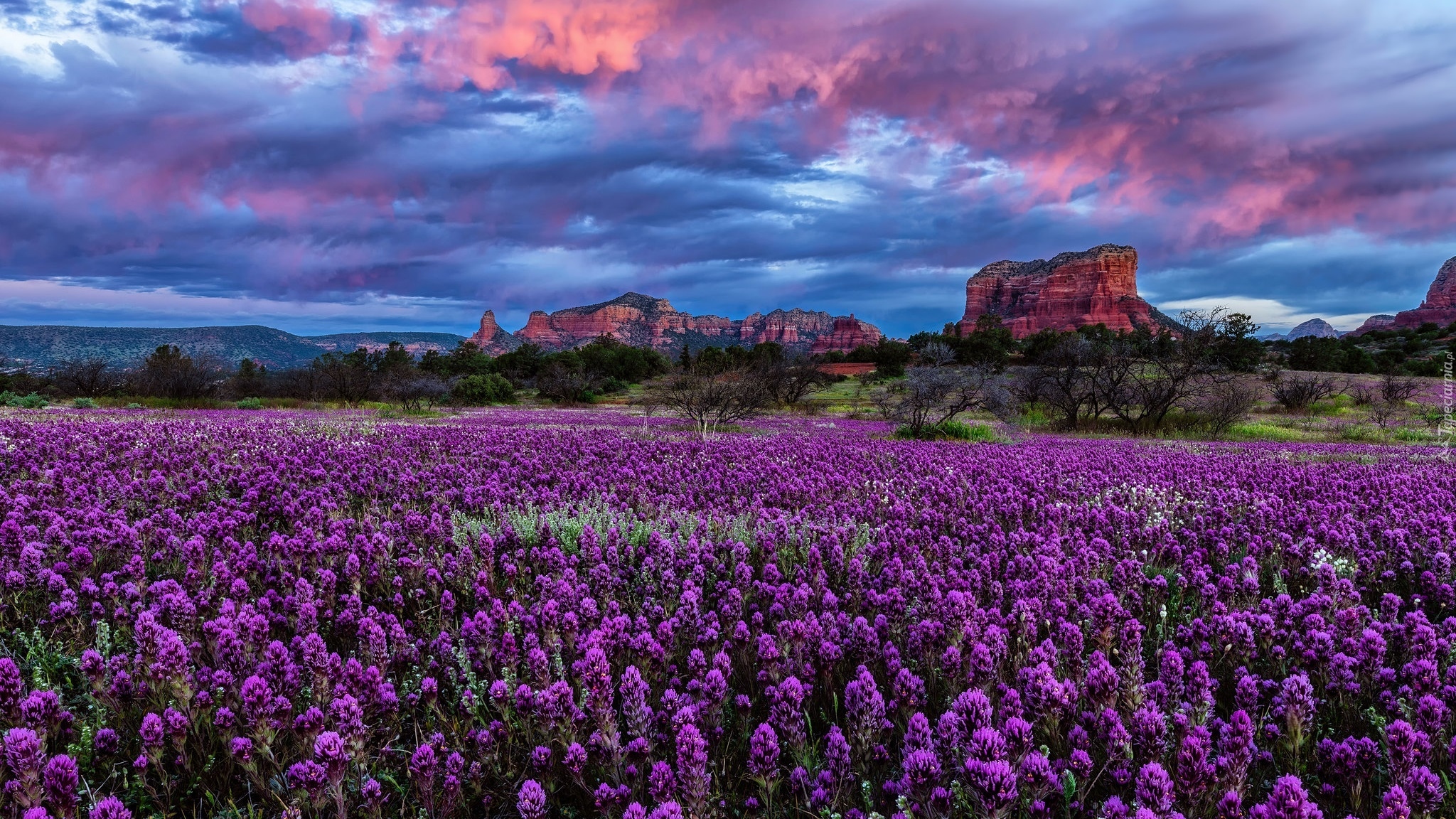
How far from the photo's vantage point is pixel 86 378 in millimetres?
35031

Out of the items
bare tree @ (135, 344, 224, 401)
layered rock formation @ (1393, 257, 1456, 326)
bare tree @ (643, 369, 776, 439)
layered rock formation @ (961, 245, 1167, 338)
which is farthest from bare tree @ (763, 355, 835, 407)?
layered rock formation @ (1393, 257, 1456, 326)

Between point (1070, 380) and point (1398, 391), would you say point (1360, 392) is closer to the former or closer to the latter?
point (1398, 391)

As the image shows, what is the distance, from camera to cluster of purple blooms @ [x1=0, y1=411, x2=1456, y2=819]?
2.22 m

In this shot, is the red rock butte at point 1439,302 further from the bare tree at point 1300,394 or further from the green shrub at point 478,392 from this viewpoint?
the green shrub at point 478,392

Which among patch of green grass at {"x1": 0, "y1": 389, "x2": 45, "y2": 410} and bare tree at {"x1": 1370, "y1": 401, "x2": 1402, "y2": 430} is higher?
bare tree at {"x1": 1370, "y1": 401, "x2": 1402, "y2": 430}

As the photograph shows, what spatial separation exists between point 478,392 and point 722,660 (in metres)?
46.6

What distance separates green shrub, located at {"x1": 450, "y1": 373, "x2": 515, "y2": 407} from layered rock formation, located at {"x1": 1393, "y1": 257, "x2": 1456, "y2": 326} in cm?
18104

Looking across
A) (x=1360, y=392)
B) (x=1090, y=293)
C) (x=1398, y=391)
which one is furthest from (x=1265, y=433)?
(x=1090, y=293)

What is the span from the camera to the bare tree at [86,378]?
34.6 m

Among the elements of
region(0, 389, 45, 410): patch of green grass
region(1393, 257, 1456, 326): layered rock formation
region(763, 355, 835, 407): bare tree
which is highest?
region(1393, 257, 1456, 326): layered rock formation

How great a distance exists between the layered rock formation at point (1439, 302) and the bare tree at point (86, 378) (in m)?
202

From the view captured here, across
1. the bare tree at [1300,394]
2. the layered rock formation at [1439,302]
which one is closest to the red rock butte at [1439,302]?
the layered rock formation at [1439,302]

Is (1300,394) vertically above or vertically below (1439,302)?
below

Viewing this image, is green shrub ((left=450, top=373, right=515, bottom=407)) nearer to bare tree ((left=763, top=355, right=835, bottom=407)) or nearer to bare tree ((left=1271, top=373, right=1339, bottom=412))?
bare tree ((left=763, top=355, right=835, bottom=407))
